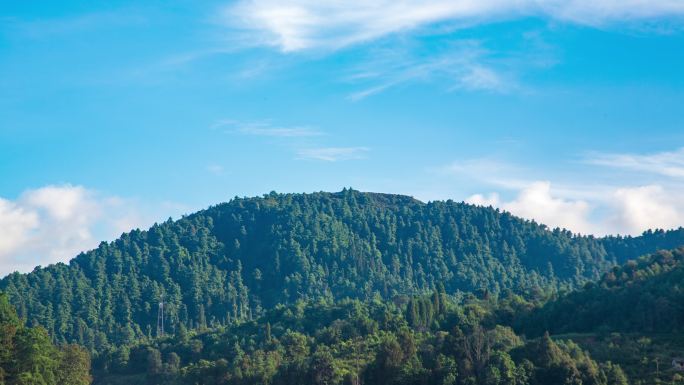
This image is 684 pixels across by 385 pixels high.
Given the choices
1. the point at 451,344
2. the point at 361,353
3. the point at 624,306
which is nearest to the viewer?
the point at 451,344

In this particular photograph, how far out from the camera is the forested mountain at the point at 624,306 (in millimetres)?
117625

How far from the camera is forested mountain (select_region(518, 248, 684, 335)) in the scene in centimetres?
11762

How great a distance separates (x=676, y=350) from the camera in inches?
4048

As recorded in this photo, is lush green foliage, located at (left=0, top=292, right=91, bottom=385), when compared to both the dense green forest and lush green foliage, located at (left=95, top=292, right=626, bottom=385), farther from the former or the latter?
the dense green forest

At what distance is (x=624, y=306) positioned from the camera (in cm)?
12756

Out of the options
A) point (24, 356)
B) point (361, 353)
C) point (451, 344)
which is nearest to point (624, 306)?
point (451, 344)

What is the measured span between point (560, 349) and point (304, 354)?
4943cm

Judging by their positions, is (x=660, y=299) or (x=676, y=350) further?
(x=660, y=299)

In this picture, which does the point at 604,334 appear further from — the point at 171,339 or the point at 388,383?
the point at 171,339

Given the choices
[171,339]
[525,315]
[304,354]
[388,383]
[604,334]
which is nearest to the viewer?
[388,383]

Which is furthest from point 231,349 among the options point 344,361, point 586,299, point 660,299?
point 660,299

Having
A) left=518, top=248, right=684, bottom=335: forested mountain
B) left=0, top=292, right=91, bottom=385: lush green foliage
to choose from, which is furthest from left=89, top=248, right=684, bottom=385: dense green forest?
left=0, top=292, right=91, bottom=385: lush green foliage

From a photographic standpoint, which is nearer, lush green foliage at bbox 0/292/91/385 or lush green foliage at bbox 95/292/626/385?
lush green foliage at bbox 0/292/91/385

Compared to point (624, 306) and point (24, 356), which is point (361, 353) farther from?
point (24, 356)
